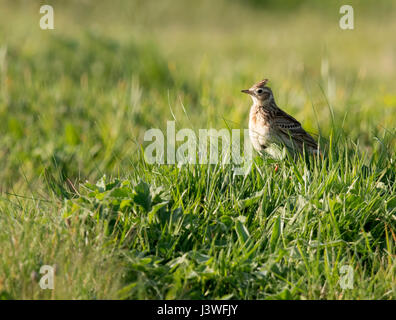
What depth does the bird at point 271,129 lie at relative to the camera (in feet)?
16.4

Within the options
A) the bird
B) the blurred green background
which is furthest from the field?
the bird

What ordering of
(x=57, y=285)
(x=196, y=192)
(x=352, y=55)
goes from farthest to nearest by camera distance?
(x=352, y=55) < (x=196, y=192) < (x=57, y=285)

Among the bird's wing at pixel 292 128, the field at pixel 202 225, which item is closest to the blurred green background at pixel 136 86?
the field at pixel 202 225

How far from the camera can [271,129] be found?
5098mm

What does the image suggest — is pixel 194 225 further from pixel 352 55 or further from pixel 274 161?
pixel 352 55

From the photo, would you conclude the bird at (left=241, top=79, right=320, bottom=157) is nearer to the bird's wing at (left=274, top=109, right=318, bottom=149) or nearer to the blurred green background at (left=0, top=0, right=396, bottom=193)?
the bird's wing at (left=274, top=109, right=318, bottom=149)

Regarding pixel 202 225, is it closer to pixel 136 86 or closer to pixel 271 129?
pixel 271 129

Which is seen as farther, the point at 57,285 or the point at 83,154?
the point at 83,154

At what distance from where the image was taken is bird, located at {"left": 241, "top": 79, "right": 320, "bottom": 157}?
4.99 m

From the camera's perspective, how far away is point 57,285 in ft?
10.3

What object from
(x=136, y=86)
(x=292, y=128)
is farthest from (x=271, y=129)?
(x=136, y=86)
